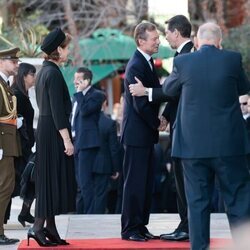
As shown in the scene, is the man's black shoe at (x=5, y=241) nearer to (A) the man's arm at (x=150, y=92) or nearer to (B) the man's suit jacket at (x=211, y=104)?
(A) the man's arm at (x=150, y=92)

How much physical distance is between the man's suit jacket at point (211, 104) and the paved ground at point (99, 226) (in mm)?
2150

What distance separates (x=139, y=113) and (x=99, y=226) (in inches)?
83.8

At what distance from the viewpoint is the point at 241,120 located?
8789 millimetres

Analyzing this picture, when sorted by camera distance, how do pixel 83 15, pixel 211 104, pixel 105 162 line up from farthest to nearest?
pixel 83 15 < pixel 105 162 < pixel 211 104

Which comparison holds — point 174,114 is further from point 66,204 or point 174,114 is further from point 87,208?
point 87,208

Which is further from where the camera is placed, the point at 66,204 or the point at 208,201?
the point at 66,204

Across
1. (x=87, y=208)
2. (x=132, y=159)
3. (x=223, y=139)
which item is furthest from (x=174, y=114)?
(x=87, y=208)

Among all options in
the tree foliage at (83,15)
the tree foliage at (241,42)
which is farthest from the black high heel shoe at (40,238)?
the tree foliage at (83,15)

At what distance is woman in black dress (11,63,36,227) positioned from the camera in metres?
11.3

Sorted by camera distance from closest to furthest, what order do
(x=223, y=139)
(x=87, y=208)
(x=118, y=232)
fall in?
1. (x=223, y=139)
2. (x=118, y=232)
3. (x=87, y=208)

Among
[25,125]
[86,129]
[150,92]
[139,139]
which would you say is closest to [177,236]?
[139,139]

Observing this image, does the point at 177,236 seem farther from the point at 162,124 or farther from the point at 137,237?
the point at 162,124

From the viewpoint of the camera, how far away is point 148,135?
9.91 meters

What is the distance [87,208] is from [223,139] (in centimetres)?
611
